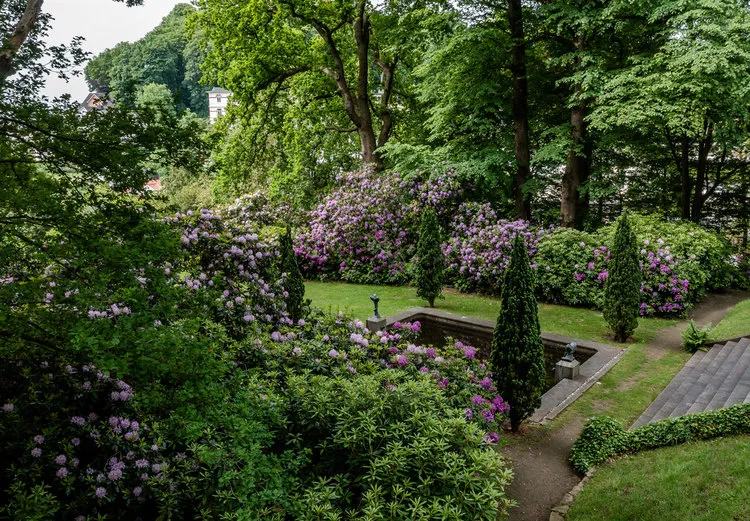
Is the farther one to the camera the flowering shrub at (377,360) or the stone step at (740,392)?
the stone step at (740,392)

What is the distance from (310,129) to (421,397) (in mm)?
17259

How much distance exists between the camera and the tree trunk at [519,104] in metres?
13.7

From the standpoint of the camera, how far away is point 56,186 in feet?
10.1

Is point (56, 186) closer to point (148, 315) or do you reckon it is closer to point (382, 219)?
point (148, 315)

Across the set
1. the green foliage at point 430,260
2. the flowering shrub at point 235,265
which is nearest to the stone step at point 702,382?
the flowering shrub at point 235,265

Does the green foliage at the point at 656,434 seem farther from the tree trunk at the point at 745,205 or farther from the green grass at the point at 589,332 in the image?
the tree trunk at the point at 745,205

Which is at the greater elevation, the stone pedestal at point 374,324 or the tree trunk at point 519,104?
the tree trunk at point 519,104

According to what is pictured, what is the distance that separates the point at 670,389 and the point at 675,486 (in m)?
3.50

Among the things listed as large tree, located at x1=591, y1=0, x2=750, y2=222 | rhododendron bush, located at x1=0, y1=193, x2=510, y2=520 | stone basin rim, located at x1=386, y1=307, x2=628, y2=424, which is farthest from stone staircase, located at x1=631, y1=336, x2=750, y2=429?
large tree, located at x1=591, y1=0, x2=750, y2=222

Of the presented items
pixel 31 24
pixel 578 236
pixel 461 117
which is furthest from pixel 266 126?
pixel 31 24

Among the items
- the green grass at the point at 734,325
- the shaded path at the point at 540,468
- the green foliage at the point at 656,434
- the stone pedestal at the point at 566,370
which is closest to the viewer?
the shaded path at the point at 540,468

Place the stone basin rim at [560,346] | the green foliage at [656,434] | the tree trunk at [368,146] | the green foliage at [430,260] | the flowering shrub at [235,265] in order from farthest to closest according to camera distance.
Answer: the tree trunk at [368,146] → the green foliage at [430,260] → the stone basin rim at [560,346] → the flowering shrub at [235,265] → the green foliage at [656,434]

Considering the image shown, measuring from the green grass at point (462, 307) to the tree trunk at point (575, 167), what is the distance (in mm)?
3674

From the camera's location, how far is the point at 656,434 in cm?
590
